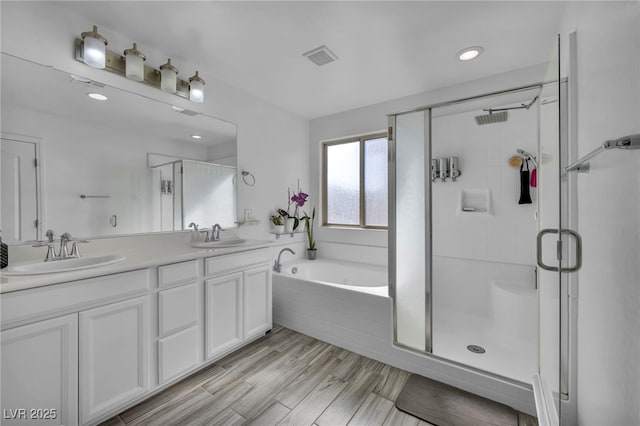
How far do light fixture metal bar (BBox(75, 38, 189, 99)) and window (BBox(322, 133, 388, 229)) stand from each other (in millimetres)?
1884

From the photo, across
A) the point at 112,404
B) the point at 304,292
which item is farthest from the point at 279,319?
the point at 112,404

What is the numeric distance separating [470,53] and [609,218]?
169 centimetres

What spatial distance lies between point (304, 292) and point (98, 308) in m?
1.53

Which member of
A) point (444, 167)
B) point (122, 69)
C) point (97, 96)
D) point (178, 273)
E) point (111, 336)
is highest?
point (122, 69)

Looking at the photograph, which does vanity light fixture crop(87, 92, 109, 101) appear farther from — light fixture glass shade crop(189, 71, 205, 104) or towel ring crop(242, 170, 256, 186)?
towel ring crop(242, 170, 256, 186)

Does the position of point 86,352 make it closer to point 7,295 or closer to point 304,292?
point 7,295

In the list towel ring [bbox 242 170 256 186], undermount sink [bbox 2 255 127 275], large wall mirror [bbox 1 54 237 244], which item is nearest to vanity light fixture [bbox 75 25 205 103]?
large wall mirror [bbox 1 54 237 244]

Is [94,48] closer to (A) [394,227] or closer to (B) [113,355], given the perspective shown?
(B) [113,355]

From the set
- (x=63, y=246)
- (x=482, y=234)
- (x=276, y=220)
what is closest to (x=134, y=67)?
(x=63, y=246)

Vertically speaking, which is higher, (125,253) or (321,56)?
(321,56)

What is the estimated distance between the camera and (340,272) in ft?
10.3

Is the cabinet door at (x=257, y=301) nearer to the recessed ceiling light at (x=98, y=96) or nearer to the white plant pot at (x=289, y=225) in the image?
the white plant pot at (x=289, y=225)

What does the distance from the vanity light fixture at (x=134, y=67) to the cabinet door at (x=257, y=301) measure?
1.61 metres

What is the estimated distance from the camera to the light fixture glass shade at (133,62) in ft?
5.76
